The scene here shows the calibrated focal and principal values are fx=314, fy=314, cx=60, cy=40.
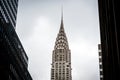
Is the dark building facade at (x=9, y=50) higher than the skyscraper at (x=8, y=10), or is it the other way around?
the skyscraper at (x=8, y=10)

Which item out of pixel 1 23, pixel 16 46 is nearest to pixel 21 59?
pixel 16 46

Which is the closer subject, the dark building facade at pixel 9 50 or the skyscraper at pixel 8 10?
the dark building facade at pixel 9 50

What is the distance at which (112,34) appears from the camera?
44.1 meters

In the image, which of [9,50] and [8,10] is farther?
[8,10]

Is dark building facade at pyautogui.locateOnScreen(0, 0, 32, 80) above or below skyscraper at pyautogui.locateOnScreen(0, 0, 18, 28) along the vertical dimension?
below

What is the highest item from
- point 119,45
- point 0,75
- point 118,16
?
point 118,16

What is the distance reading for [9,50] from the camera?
7975cm

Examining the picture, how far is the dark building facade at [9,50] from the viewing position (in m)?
76.0

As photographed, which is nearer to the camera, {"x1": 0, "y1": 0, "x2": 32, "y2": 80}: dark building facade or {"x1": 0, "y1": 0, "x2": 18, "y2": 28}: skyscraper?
{"x1": 0, "y1": 0, "x2": 32, "y2": 80}: dark building facade

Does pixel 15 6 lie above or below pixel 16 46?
above

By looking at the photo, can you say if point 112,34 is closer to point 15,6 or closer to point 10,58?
point 10,58

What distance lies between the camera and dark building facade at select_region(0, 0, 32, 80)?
2992 inches

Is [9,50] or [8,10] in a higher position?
[8,10]

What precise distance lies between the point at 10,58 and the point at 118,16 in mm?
47201
